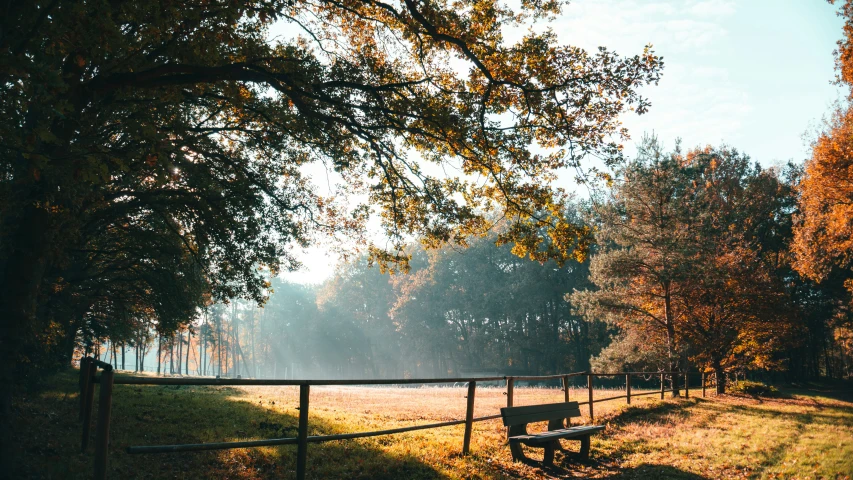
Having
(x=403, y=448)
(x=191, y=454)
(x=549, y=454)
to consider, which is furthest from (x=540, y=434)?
(x=191, y=454)

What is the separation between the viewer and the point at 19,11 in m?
5.21

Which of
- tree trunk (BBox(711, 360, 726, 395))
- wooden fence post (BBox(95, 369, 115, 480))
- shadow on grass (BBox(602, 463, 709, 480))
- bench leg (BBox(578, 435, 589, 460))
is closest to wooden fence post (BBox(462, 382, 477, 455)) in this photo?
bench leg (BBox(578, 435, 589, 460))

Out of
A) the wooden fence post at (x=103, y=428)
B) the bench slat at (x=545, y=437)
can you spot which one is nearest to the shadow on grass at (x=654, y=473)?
the bench slat at (x=545, y=437)

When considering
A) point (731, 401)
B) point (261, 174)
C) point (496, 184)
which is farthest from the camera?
point (731, 401)

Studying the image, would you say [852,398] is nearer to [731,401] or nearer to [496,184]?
[731,401]

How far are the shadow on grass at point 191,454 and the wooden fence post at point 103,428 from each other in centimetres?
203

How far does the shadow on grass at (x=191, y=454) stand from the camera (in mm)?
6742

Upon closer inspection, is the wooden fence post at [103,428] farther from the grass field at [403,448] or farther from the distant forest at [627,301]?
the distant forest at [627,301]

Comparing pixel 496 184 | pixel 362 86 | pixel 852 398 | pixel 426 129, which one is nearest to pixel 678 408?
pixel 496 184

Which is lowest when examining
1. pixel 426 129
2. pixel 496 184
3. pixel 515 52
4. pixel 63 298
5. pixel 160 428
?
pixel 160 428

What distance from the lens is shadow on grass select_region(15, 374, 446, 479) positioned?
265 inches

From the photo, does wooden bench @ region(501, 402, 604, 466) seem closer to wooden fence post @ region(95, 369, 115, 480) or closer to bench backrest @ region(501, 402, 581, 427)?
bench backrest @ region(501, 402, 581, 427)

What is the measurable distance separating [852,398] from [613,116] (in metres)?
28.3

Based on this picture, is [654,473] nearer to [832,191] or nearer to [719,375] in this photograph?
[832,191]
